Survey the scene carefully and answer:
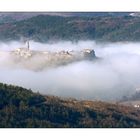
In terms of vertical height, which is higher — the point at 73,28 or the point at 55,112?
the point at 73,28

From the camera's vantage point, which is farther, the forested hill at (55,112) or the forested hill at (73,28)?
the forested hill at (73,28)

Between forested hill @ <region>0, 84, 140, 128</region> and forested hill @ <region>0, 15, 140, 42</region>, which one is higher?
forested hill @ <region>0, 15, 140, 42</region>

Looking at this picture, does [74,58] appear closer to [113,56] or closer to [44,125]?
[113,56]

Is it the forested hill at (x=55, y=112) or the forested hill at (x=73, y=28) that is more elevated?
the forested hill at (x=73, y=28)

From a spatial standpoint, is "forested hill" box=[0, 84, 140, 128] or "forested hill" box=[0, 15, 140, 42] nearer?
"forested hill" box=[0, 84, 140, 128]

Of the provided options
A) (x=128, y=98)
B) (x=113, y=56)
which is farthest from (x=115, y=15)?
(x=128, y=98)
